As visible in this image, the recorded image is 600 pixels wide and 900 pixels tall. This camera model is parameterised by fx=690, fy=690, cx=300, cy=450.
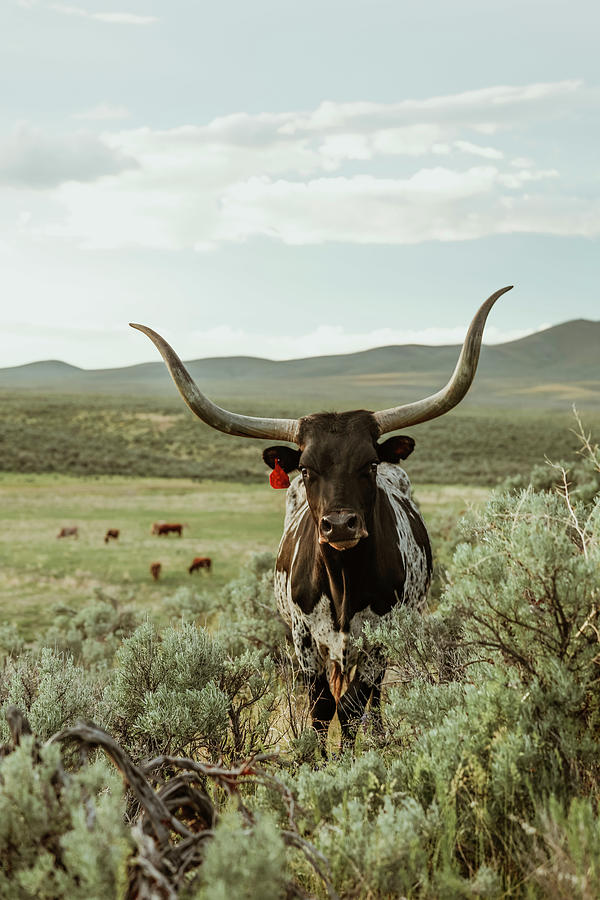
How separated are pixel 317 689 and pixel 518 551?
2.74 m

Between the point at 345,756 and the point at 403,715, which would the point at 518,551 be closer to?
the point at 403,715

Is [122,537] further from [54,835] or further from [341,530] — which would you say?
[54,835]

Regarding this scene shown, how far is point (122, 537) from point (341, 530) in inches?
840

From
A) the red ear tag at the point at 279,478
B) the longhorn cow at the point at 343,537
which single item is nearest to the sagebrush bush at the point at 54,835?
the longhorn cow at the point at 343,537

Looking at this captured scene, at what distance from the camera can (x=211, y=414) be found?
16.1 feet

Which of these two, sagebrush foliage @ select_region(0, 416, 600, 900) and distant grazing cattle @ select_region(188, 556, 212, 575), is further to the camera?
distant grazing cattle @ select_region(188, 556, 212, 575)

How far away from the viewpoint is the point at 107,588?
1659 cm

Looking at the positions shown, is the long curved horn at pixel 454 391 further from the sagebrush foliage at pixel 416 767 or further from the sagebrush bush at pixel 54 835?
the sagebrush bush at pixel 54 835

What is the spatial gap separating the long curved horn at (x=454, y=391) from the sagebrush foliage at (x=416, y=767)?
41.3 inches

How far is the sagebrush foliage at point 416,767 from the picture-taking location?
1.87 m

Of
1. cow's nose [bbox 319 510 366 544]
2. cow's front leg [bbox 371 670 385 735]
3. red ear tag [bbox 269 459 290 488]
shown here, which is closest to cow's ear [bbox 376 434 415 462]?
red ear tag [bbox 269 459 290 488]

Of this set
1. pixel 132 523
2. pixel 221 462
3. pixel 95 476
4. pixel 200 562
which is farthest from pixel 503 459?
pixel 200 562

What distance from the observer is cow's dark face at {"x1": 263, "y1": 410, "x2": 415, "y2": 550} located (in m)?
4.10

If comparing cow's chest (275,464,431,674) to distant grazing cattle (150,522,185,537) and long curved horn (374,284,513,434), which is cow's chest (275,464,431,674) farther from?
distant grazing cattle (150,522,185,537)
